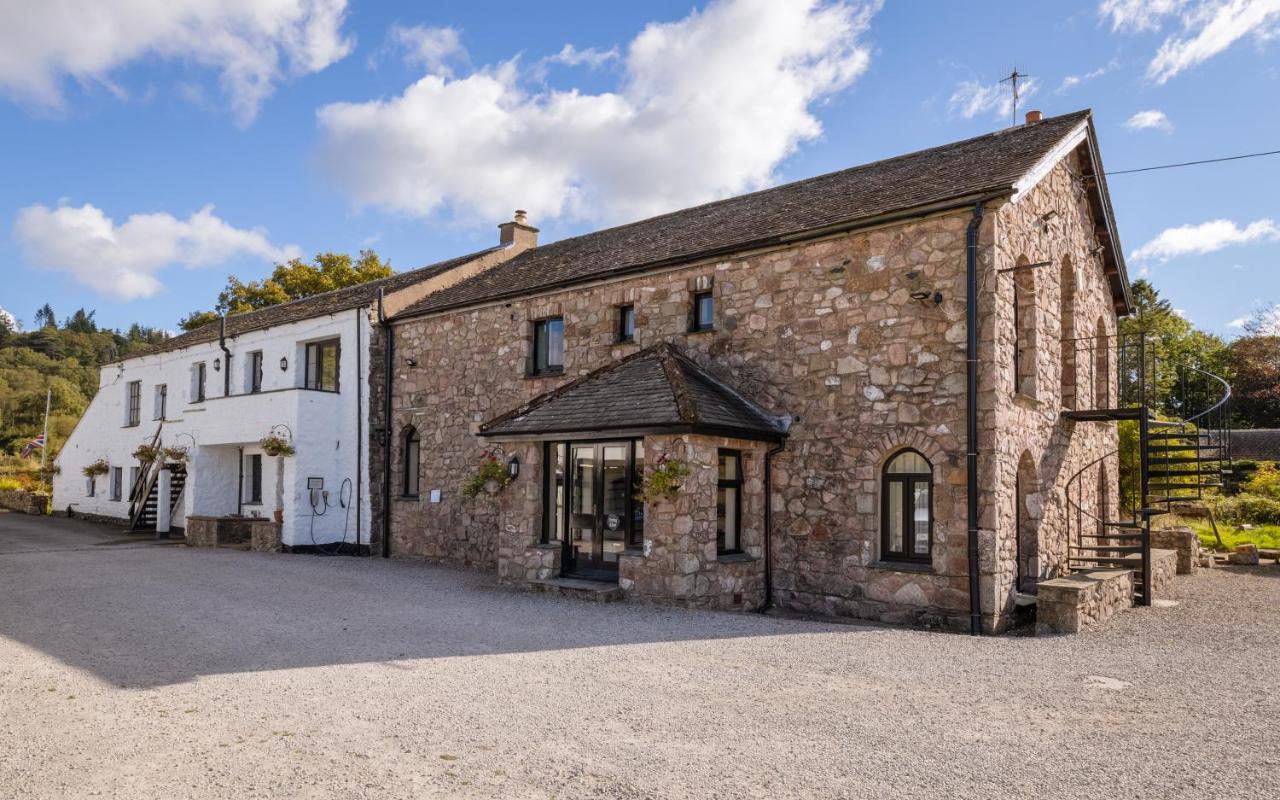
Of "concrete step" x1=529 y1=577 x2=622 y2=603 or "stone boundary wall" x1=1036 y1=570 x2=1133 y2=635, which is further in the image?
"concrete step" x1=529 y1=577 x2=622 y2=603

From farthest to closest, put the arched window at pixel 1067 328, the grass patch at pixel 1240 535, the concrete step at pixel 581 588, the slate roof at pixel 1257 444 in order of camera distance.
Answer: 1. the slate roof at pixel 1257 444
2. the grass patch at pixel 1240 535
3. the arched window at pixel 1067 328
4. the concrete step at pixel 581 588

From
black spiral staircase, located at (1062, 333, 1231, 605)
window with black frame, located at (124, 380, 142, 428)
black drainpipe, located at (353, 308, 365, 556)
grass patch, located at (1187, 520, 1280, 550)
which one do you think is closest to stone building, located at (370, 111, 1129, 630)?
black spiral staircase, located at (1062, 333, 1231, 605)

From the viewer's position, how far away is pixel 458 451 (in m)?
17.2

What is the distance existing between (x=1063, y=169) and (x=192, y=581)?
15.6 m

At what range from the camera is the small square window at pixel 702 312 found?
45.3 feet

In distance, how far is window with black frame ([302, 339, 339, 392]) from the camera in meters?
20.2

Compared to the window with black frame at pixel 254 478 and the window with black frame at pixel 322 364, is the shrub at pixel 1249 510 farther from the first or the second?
Answer: the window with black frame at pixel 254 478

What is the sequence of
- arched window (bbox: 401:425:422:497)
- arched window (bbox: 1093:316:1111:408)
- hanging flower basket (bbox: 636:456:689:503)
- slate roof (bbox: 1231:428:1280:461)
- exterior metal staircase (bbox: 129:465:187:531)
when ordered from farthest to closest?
slate roof (bbox: 1231:428:1280:461), exterior metal staircase (bbox: 129:465:187:531), arched window (bbox: 401:425:422:497), arched window (bbox: 1093:316:1111:408), hanging flower basket (bbox: 636:456:689:503)

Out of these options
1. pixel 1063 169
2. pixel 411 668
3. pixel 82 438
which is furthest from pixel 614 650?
pixel 82 438

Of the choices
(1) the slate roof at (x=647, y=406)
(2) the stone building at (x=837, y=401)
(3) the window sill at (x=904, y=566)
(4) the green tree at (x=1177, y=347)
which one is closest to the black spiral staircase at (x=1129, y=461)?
(2) the stone building at (x=837, y=401)

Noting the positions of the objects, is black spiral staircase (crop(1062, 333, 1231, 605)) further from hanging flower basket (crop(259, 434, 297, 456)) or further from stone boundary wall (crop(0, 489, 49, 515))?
stone boundary wall (crop(0, 489, 49, 515))

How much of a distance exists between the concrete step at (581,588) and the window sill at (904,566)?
3.48 meters

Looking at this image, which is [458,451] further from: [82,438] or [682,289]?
[82,438]

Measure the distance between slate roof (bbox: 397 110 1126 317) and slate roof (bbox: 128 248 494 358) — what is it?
5.58 feet
